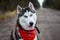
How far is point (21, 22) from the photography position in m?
6.91

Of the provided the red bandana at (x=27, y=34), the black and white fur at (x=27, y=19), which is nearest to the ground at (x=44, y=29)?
the red bandana at (x=27, y=34)

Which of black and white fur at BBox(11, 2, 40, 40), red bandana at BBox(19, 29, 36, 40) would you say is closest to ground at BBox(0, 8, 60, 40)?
red bandana at BBox(19, 29, 36, 40)

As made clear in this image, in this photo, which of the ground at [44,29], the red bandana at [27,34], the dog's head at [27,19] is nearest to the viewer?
the dog's head at [27,19]

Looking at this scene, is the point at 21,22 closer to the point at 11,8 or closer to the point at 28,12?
the point at 28,12

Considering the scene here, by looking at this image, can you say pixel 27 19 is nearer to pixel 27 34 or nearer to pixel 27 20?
pixel 27 20

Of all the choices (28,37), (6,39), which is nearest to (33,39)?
(28,37)

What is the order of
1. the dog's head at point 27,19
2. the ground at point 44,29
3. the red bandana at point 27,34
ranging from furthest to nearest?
the ground at point 44,29
the red bandana at point 27,34
the dog's head at point 27,19

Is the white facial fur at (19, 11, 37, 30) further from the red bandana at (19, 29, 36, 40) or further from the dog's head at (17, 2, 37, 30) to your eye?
the red bandana at (19, 29, 36, 40)

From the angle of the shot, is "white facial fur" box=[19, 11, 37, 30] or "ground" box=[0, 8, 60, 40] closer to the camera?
"white facial fur" box=[19, 11, 37, 30]

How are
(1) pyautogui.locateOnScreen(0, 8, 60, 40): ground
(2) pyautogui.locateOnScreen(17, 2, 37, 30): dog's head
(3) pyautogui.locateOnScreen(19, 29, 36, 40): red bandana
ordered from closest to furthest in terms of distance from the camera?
(2) pyautogui.locateOnScreen(17, 2, 37, 30): dog's head < (3) pyautogui.locateOnScreen(19, 29, 36, 40): red bandana < (1) pyautogui.locateOnScreen(0, 8, 60, 40): ground

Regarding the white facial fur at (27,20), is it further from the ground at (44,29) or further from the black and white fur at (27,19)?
the ground at (44,29)

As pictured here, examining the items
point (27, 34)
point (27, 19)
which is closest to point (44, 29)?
point (27, 34)

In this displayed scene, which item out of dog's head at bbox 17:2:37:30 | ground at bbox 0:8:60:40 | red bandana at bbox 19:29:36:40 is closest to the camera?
dog's head at bbox 17:2:37:30

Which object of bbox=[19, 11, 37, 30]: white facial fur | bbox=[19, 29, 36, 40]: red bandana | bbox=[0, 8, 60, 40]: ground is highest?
bbox=[19, 11, 37, 30]: white facial fur
